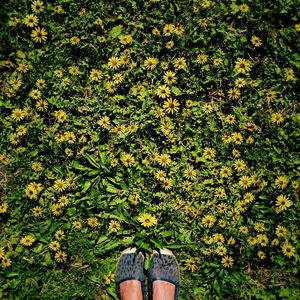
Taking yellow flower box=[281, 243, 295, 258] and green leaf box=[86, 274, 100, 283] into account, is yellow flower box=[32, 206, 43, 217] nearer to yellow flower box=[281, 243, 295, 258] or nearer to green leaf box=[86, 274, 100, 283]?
green leaf box=[86, 274, 100, 283]

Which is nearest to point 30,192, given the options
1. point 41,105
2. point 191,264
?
point 41,105

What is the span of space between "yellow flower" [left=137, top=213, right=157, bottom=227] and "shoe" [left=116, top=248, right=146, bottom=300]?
484mm

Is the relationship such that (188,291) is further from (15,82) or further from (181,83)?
(15,82)

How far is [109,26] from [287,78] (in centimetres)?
282

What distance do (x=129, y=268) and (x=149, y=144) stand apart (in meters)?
1.78

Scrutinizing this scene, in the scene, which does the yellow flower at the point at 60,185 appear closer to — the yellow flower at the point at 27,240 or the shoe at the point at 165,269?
the yellow flower at the point at 27,240

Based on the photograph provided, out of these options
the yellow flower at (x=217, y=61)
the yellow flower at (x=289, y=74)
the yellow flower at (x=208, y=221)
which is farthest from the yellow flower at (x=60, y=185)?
the yellow flower at (x=289, y=74)

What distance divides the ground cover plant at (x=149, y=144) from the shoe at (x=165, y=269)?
0.42 feet

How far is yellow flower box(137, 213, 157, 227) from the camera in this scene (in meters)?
2.97

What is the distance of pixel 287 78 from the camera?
3.27m

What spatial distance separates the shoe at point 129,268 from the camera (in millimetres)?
3088

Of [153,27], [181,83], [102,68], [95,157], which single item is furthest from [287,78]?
[95,157]

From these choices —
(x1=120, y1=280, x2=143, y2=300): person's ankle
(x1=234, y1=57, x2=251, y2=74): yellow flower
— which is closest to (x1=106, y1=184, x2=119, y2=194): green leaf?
(x1=120, y1=280, x2=143, y2=300): person's ankle

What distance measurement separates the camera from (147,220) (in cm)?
298
